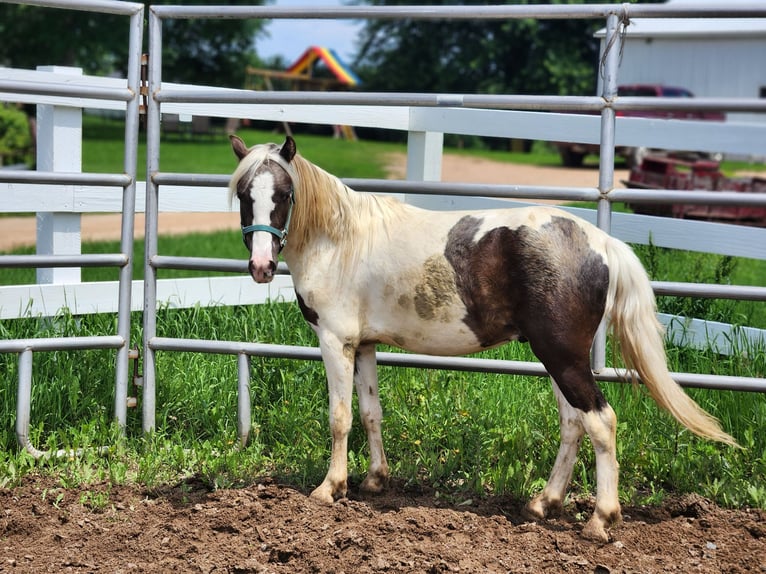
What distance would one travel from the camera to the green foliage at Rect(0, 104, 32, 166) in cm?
1656

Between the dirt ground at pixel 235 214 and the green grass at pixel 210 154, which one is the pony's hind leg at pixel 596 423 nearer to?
the dirt ground at pixel 235 214

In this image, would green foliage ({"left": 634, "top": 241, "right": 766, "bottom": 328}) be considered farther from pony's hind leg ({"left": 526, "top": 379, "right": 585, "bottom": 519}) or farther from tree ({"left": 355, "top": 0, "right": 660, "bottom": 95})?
tree ({"left": 355, "top": 0, "right": 660, "bottom": 95})

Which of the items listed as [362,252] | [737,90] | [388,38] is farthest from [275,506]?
[388,38]

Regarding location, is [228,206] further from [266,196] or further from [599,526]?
[599,526]

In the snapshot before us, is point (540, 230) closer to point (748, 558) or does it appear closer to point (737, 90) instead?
point (748, 558)

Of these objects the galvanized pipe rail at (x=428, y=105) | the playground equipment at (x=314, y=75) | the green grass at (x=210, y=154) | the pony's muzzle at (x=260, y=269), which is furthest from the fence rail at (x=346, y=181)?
the playground equipment at (x=314, y=75)

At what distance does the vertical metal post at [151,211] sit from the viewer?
4.65 meters

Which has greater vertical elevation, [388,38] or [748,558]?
[388,38]

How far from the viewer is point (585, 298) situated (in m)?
3.61

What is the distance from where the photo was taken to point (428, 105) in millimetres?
4180

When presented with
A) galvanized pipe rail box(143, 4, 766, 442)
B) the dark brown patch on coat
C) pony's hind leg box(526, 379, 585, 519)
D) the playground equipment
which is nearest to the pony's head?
galvanized pipe rail box(143, 4, 766, 442)

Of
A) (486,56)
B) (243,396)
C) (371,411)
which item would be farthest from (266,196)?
(486,56)

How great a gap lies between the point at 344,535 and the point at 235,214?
39.5ft

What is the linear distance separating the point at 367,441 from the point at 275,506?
678mm
